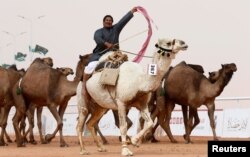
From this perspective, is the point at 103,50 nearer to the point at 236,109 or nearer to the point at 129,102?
A: the point at 129,102

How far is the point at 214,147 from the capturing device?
1045 cm

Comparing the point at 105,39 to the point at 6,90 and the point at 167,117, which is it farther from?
the point at 167,117

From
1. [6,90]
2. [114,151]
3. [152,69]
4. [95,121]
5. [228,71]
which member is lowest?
[114,151]

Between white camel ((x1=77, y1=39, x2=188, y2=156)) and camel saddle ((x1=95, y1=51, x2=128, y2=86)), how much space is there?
0.12m

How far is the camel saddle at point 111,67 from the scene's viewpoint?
598 inches

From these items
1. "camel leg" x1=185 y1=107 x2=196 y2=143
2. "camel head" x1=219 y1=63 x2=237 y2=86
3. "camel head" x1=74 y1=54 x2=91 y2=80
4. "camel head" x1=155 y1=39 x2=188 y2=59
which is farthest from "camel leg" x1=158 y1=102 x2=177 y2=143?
"camel head" x1=155 y1=39 x2=188 y2=59

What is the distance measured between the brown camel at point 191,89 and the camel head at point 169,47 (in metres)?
6.88

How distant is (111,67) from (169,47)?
1.51 meters

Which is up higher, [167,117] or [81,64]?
[81,64]

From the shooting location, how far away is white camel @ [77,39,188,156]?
14.6 meters

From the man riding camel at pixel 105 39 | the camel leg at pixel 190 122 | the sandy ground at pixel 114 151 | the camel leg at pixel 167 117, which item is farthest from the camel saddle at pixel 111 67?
the camel leg at pixel 167 117

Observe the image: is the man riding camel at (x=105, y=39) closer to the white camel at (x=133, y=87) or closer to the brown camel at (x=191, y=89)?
the white camel at (x=133, y=87)

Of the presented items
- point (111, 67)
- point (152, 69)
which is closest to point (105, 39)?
point (111, 67)

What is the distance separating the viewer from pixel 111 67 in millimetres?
15570
